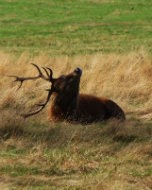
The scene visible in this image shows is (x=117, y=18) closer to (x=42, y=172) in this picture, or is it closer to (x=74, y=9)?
(x=74, y=9)

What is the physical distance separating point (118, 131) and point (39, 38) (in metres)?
18.0

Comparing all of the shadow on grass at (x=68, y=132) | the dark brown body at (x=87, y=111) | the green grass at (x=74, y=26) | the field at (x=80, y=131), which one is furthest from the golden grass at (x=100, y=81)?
the green grass at (x=74, y=26)

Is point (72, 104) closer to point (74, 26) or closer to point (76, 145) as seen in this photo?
point (76, 145)

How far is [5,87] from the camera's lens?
44.1 feet

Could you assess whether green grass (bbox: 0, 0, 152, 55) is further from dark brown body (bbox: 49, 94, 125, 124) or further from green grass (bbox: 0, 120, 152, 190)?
green grass (bbox: 0, 120, 152, 190)

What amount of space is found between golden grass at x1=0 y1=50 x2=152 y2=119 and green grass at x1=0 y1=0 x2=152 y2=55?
20.0 feet

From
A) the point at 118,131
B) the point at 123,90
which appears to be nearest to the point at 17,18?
the point at 123,90

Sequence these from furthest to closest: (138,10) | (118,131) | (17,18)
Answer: (138,10), (17,18), (118,131)

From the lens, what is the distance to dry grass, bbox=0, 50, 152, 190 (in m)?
7.93

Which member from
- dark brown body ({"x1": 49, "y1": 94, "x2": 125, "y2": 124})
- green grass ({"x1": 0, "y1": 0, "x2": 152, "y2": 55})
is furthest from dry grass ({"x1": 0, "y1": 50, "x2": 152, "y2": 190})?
green grass ({"x1": 0, "y1": 0, "x2": 152, "y2": 55})

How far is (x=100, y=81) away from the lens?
47.5 feet

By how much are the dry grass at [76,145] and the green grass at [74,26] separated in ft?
28.6

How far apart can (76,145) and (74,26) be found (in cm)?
2281

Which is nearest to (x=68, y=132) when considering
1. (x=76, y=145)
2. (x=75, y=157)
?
(x=76, y=145)
